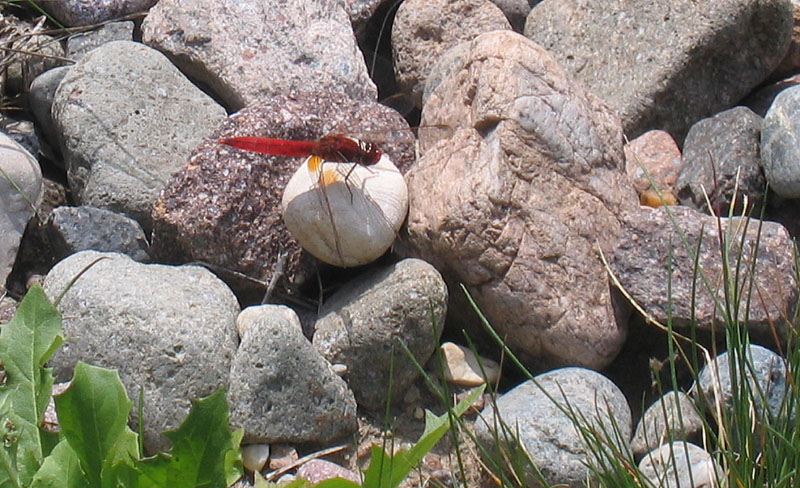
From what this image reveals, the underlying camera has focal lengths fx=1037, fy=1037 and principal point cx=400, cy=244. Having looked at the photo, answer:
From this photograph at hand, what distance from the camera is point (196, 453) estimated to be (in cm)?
215

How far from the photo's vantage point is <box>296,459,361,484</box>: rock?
119 inches

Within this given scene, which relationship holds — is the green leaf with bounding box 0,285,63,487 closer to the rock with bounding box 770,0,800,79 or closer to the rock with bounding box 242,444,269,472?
the rock with bounding box 242,444,269,472

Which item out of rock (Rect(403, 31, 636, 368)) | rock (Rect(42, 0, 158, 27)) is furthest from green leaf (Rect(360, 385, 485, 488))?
rock (Rect(42, 0, 158, 27))

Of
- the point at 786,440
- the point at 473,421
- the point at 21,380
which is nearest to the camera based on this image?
the point at 786,440

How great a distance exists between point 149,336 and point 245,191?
2.17ft

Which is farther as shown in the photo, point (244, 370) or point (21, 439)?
point (244, 370)

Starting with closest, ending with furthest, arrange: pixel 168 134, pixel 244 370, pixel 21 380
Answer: pixel 21 380
pixel 244 370
pixel 168 134

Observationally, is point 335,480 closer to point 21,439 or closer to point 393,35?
point 21,439

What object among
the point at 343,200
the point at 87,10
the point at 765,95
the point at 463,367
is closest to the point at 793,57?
the point at 765,95

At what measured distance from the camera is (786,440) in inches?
78.9

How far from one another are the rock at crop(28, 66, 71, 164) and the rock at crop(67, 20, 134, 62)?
16 cm

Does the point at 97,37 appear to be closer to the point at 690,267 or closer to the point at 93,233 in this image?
the point at 93,233

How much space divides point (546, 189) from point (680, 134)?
98 centimetres

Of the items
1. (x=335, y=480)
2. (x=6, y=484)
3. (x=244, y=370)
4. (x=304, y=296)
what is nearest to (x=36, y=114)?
(x=304, y=296)
